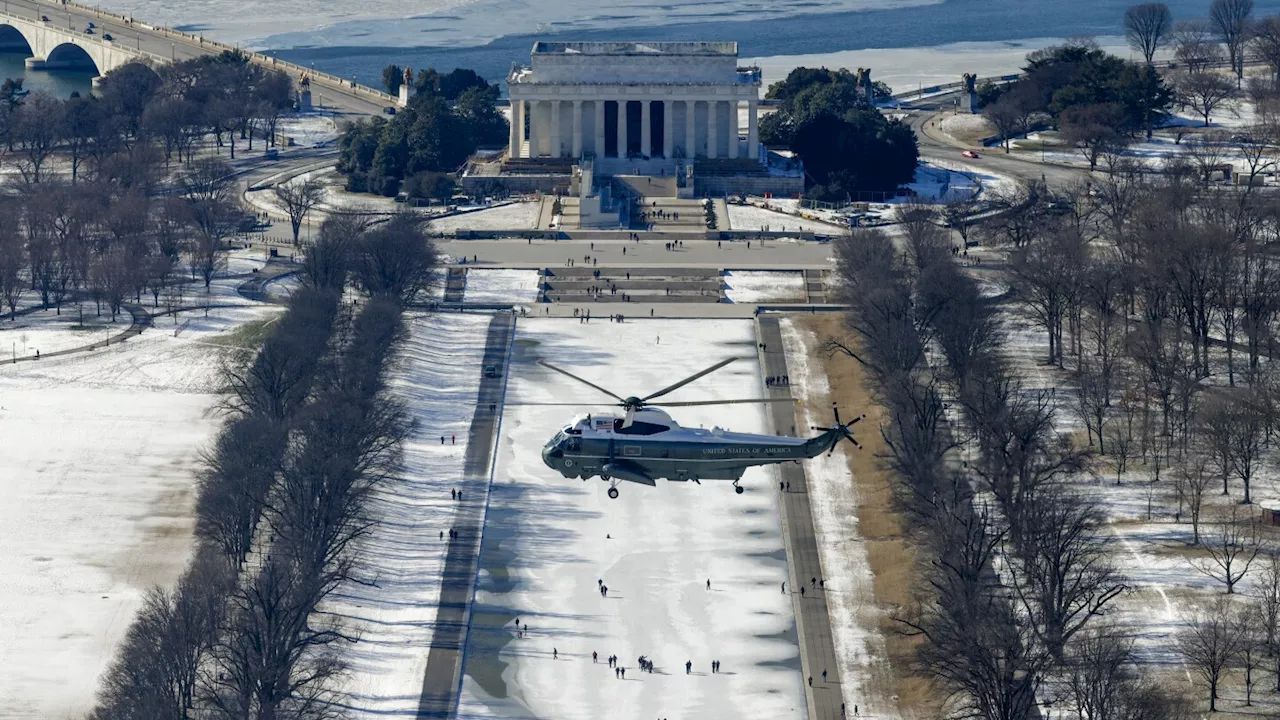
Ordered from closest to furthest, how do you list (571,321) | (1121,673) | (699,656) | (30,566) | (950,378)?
(1121,673) < (699,656) < (30,566) < (950,378) < (571,321)

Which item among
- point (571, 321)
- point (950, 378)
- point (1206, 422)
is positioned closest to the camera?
point (1206, 422)

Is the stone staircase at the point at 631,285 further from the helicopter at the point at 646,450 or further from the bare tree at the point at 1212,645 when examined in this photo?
the bare tree at the point at 1212,645

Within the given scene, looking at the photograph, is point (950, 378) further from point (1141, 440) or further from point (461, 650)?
point (461, 650)

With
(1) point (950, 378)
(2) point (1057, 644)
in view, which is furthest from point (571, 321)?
(2) point (1057, 644)

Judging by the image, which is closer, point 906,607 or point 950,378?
point 906,607

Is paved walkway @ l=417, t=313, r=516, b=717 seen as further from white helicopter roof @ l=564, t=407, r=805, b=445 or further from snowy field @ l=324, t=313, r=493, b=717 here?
white helicopter roof @ l=564, t=407, r=805, b=445

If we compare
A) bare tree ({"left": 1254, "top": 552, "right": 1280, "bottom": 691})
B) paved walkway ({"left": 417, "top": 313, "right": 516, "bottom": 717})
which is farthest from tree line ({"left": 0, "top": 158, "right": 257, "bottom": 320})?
bare tree ({"left": 1254, "top": 552, "right": 1280, "bottom": 691})
